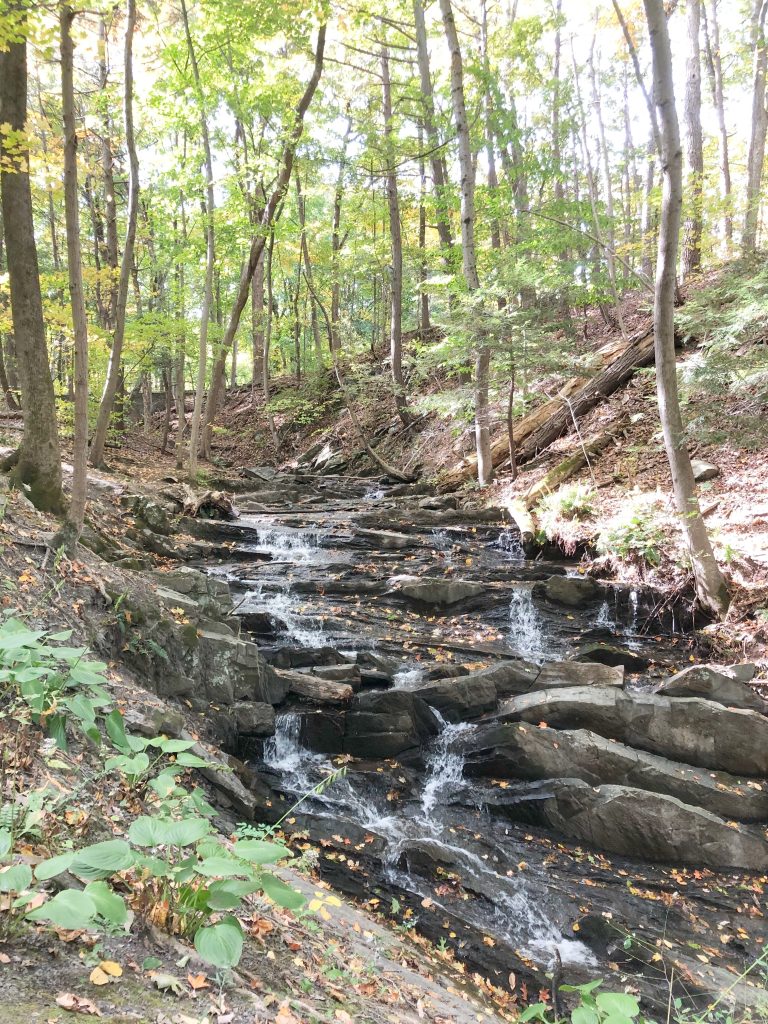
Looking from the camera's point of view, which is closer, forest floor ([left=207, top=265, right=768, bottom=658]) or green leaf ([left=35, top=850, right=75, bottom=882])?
green leaf ([left=35, top=850, right=75, bottom=882])

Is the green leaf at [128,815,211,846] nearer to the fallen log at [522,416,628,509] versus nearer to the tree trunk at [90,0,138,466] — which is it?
the fallen log at [522,416,628,509]

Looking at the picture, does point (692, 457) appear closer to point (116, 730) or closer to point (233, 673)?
point (233, 673)

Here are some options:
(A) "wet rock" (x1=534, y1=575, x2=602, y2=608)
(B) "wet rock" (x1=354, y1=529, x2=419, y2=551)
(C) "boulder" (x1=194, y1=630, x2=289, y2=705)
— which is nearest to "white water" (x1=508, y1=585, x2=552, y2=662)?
(A) "wet rock" (x1=534, y1=575, x2=602, y2=608)

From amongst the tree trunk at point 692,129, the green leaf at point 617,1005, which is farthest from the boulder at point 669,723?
the tree trunk at point 692,129

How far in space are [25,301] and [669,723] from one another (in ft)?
27.4

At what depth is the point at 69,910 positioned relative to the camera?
4.44ft

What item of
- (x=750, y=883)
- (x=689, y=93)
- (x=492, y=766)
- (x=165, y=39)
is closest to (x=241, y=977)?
(x=492, y=766)

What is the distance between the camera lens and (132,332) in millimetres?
14250

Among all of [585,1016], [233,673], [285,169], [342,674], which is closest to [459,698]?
[342,674]

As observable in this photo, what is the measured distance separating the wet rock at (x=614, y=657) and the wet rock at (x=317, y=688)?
10.3ft

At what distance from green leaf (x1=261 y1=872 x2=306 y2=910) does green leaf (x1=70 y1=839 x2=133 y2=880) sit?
0.39 m

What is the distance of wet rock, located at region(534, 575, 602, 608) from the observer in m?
8.88

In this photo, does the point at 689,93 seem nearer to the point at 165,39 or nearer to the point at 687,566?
the point at 165,39

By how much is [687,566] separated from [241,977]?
7.85m
